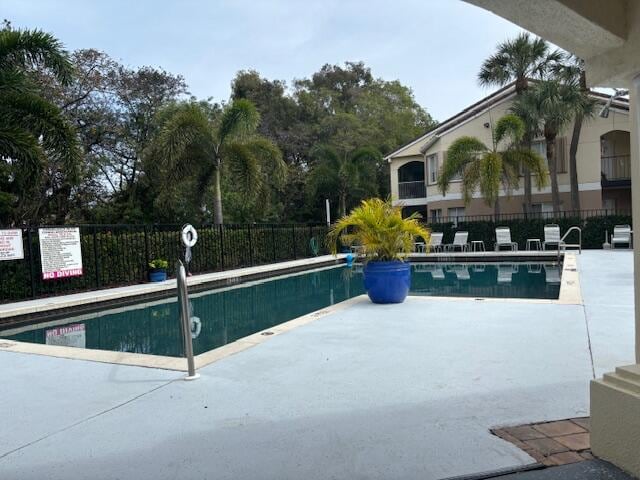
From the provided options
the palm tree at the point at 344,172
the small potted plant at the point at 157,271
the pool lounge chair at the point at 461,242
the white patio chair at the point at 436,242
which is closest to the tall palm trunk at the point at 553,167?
the pool lounge chair at the point at 461,242

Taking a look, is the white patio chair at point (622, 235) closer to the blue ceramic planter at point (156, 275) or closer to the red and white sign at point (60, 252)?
the blue ceramic planter at point (156, 275)

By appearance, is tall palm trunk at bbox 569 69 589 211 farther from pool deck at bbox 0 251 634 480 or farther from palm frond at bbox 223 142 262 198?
pool deck at bbox 0 251 634 480

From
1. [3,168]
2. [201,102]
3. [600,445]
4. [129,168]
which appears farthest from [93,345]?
[201,102]

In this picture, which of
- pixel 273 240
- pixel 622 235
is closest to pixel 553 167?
pixel 622 235

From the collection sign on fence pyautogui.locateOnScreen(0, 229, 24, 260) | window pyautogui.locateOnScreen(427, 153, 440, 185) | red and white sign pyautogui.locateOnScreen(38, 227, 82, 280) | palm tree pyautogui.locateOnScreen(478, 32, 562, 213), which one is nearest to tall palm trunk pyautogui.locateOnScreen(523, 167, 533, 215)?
palm tree pyautogui.locateOnScreen(478, 32, 562, 213)

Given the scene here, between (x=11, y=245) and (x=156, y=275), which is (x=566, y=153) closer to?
(x=156, y=275)

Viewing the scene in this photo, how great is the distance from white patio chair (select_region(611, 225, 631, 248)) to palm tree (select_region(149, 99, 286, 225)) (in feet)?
42.3

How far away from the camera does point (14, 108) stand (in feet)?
34.7

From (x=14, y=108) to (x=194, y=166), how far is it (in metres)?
7.01

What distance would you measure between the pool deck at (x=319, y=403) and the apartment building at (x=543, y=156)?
18.1 metres

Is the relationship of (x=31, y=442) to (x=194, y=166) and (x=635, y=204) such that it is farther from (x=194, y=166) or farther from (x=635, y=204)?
(x=194, y=166)

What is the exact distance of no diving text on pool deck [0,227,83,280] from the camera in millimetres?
10719

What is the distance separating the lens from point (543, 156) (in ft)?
78.1

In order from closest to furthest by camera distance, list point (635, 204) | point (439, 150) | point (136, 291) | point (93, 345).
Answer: point (635, 204) < point (93, 345) < point (136, 291) < point (439, 150)
